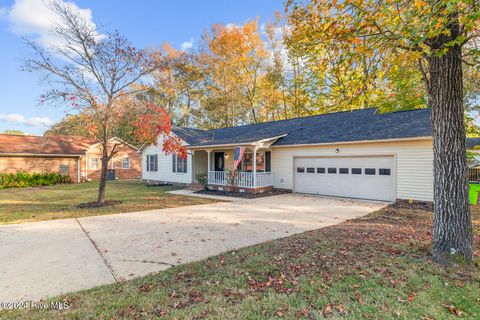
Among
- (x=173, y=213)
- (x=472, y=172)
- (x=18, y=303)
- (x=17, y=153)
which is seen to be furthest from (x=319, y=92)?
(x=17, y=153)

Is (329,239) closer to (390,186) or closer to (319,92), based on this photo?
(390,186)

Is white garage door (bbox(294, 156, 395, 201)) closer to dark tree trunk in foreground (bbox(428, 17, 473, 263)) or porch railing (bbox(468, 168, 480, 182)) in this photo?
→ dark tree trunk in foreground (bbox(428, 17, 473, 263))

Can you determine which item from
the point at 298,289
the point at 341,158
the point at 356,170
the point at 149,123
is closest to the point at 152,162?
the point at 149,123

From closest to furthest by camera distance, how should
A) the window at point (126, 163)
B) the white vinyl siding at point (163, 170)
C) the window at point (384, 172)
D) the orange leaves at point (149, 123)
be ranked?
the orange leaves at point (149, 123) → the window at point (384, 172) → the white vinyl siding at point (163, 170) → the window at point (126, 163)

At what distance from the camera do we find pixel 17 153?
1800 centimetres

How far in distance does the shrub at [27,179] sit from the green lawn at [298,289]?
1875cm

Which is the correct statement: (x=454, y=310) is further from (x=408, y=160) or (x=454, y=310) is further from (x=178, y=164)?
(x=178, y=164)

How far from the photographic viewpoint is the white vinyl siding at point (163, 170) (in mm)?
17036

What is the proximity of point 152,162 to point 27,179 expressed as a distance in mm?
8217

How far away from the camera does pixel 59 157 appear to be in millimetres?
19953

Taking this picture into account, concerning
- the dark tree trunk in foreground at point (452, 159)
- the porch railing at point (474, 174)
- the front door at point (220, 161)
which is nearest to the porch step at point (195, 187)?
the front door at point (220, 161)

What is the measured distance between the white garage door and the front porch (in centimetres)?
186

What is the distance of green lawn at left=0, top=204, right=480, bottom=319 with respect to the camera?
8.80ft

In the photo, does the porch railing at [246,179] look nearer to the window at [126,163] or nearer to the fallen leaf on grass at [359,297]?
the fallen leaf on grass at [359,297]
